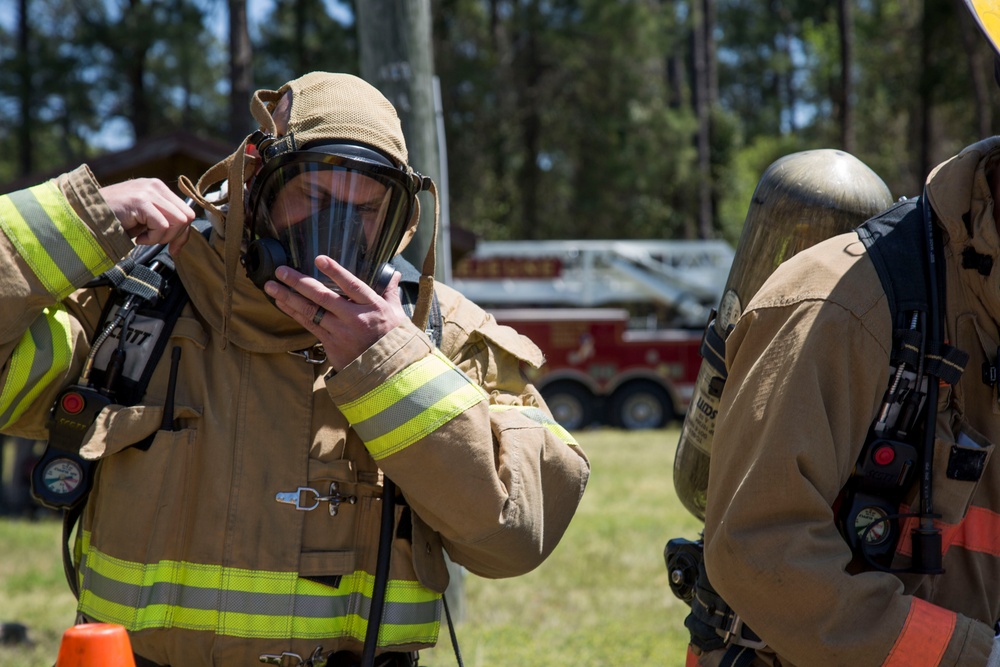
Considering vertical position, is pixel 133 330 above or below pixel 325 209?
below

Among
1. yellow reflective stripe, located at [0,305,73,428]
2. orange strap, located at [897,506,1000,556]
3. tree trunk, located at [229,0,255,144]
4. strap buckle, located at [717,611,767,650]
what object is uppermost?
tree trunk, located at [229,0,255,144]

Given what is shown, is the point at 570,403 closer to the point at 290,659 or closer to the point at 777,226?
the point at 777,226

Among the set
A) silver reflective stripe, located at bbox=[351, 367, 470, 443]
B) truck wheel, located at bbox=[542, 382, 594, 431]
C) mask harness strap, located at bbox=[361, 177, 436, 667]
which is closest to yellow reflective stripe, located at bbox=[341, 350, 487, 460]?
silver reflective stripe, located at bbox=[351, 367, 470, 443]

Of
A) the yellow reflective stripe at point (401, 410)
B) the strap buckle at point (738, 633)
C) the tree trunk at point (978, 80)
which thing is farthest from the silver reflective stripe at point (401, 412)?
the tree trunk at point (978, 80)

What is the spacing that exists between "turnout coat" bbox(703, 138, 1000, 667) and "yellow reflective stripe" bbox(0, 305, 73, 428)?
1.29 meters

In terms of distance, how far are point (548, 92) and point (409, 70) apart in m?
20.4

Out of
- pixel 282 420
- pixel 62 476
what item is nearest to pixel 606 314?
pixel 282 420

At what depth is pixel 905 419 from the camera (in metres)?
1.64

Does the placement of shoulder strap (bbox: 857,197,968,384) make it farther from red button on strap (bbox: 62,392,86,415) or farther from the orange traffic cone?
red button on strap (bbox: 62,392,86,415)

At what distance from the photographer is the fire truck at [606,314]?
17.2m

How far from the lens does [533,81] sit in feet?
78.8

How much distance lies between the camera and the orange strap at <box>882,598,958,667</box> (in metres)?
1.56

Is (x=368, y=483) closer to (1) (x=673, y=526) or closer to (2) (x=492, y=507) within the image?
(2) (x=492, y=507)

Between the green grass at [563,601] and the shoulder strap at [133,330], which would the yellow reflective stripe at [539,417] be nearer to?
the shoulder strap at [133,330]
